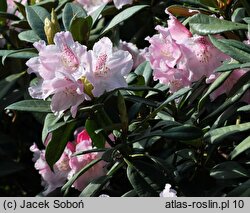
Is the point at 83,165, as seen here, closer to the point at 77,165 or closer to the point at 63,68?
the point at 77,165

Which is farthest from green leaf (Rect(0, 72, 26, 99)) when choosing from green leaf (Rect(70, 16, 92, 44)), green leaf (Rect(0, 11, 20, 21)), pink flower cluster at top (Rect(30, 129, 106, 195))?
green leaf (Rect(70, 16, 92, 44))

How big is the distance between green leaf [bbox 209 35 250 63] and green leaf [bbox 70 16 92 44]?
36cm

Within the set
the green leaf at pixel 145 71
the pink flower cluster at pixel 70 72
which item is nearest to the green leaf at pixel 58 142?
the pink flower cluster at pixel 70 72

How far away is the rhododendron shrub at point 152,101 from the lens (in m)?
1.86

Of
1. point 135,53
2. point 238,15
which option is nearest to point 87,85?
point 238,15

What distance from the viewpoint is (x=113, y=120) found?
6.54 feet

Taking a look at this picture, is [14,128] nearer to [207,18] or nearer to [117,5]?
[117,5]

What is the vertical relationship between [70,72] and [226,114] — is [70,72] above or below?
above

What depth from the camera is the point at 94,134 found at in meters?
2.03

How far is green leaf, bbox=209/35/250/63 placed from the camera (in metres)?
1.87

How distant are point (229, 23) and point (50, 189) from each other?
35.3 inches

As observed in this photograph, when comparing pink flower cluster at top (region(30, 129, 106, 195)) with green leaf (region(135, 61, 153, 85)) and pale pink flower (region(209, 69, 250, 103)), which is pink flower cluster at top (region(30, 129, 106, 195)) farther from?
pale pink flower (region(209, 69, 250, 103))

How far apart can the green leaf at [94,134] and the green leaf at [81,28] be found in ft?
0.83

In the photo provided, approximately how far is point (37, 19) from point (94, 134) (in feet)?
1.39
